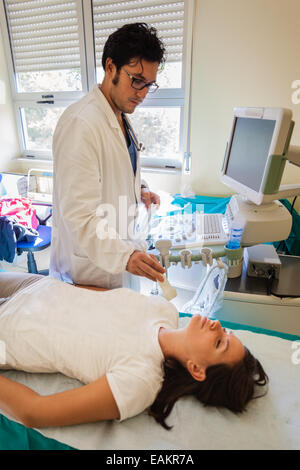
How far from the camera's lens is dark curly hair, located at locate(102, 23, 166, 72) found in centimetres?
107

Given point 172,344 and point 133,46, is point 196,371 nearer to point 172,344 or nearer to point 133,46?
point 172,344

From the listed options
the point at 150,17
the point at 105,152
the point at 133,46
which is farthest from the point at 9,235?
the point at 150,17

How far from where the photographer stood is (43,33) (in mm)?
2912

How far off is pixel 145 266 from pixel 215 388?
0.45 meters

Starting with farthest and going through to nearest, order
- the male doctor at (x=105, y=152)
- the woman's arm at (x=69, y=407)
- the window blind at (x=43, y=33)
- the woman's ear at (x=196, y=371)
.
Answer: the window blind at (x=43, y=33), the male doctor at (x=105, y=152), the woman's ear at (x=196, y=371), the woman's arm at (x=69, y=407)

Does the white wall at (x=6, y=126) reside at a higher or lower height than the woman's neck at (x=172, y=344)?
higher

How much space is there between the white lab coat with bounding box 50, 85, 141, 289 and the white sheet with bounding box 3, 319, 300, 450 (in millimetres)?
484

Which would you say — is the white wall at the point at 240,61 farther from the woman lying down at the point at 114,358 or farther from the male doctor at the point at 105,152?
the woman lying down at the point at 114,358

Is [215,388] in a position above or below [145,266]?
below

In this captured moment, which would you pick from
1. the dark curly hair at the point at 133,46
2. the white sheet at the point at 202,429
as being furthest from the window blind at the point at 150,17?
the white sheet at the point at 202,429

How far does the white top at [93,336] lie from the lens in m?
0.90
